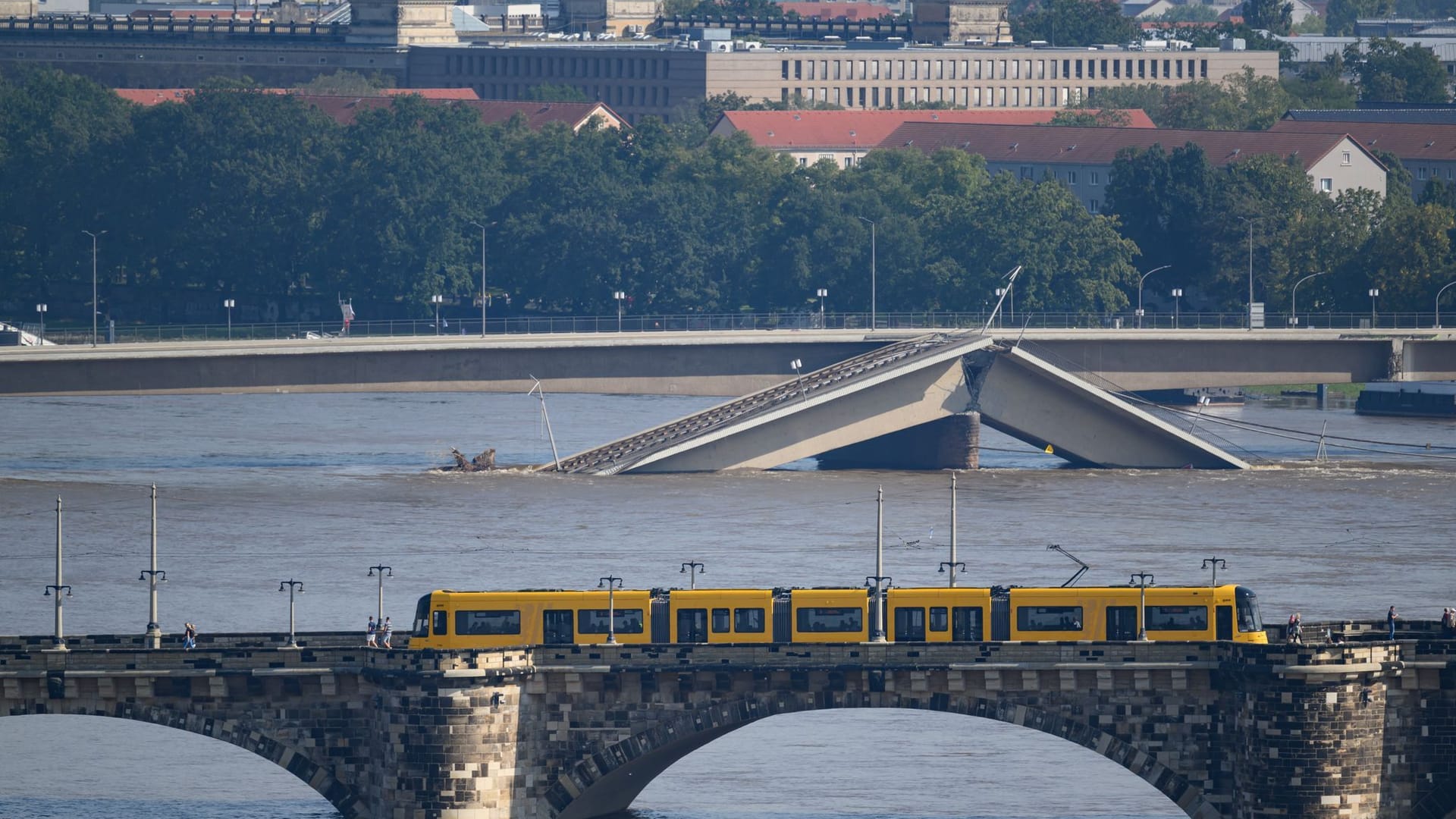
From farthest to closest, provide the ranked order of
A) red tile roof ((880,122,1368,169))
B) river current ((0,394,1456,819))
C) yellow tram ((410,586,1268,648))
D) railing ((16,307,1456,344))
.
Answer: red tile roof ((880,122,1368,169)) → railing ((16,307,1456,344)) → river current ((0,394,1456,819)) → yellow tram ((410,586,1268,648))

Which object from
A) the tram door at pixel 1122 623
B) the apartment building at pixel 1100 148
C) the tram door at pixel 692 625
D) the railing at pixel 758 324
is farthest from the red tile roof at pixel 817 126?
the tram door at pixel 1122 623

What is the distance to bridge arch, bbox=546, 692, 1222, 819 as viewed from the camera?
5341cm

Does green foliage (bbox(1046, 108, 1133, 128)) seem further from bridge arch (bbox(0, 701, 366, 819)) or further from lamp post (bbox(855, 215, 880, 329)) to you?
bridge arch (bbox(0, 701, 366, 819))

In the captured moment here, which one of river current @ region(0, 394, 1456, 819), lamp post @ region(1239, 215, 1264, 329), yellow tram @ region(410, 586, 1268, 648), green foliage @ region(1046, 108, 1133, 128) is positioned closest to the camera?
yellow tram @ region(410, 586, 1268, 648)

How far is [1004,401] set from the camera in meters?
102

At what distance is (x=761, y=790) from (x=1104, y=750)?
848cm

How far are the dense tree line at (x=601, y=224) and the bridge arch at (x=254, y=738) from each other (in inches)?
3179

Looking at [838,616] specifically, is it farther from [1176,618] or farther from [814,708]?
[1176,618]

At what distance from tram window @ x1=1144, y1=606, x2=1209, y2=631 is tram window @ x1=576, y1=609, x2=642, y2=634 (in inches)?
337

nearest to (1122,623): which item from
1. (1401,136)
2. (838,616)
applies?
(838,616)

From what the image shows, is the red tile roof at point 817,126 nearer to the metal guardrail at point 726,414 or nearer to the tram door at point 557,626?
the metal guardrail at point 726,414

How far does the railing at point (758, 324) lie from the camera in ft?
395

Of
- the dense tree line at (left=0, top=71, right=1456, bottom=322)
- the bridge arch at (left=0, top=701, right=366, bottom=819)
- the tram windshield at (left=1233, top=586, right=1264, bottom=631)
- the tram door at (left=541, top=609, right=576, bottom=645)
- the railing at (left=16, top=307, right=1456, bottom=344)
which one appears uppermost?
the dense tree line at (left=0, top=71, right=1456, bottom=322)

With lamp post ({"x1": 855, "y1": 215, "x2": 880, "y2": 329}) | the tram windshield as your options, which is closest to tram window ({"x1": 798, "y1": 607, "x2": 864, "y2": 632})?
the tram windshield
